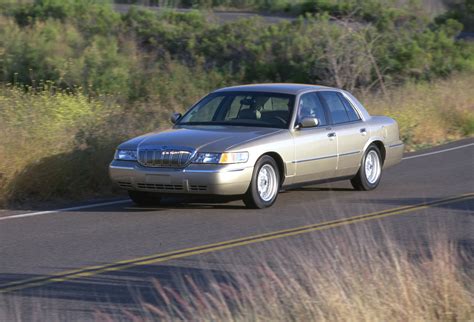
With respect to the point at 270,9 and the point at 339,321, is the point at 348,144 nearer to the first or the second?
the point at 339,321

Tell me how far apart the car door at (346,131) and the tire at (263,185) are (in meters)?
1.37

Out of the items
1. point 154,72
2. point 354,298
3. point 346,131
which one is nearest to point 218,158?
point 346,131

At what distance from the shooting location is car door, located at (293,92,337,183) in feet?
41.5

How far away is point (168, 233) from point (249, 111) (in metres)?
2.89

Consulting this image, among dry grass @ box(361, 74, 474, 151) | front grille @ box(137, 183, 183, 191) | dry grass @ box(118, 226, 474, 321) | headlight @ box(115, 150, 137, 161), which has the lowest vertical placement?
dry grass @ box(361, 74, 474, 151)

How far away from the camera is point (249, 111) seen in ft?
42.3

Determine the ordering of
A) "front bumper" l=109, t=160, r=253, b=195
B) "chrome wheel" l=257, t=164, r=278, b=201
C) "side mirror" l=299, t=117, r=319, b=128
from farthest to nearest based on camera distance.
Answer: "side mirror" l=299, t=117, r=319, b=128 < "chrome wheel" l=257, t=164, r=278, b=201 < "front bumper" l=109, t=160, r=253, b=195

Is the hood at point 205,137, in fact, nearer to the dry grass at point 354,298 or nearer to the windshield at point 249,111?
the windshield at point 249,111

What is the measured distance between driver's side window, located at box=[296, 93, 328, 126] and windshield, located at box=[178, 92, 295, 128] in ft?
0.56

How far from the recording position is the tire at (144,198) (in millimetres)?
12305

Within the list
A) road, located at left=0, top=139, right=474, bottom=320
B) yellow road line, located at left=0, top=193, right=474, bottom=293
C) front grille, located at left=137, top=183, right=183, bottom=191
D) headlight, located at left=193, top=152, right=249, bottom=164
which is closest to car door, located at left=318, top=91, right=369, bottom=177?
road, located at left=0, top=139, right=474, bottom=320

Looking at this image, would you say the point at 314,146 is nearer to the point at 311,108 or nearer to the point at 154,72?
the point at 311,108

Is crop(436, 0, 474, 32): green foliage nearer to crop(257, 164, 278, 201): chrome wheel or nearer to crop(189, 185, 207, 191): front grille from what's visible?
crop(257, 164, 278, 201): chrome wheel

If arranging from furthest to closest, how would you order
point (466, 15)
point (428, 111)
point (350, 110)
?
point (466, 15) < point (428, 111) < point (350, 110)
